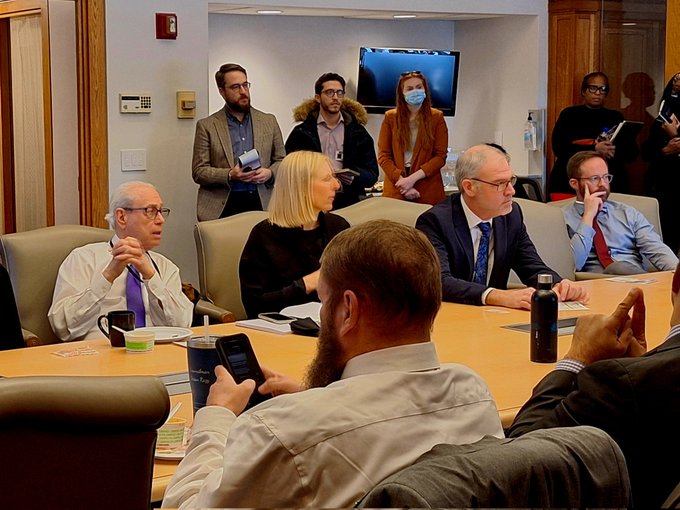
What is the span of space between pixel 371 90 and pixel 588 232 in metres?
4.05

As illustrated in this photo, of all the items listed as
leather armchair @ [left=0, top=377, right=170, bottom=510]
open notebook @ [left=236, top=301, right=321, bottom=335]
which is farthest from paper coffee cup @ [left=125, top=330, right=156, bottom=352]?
leather armchair @ [left=0, top=377, right=170, bottom=510]

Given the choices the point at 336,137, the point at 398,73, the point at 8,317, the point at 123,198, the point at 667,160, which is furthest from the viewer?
the point at 398,73

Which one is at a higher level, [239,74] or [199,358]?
[239,74]

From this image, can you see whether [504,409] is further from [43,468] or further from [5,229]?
[5,229]

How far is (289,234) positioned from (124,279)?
698 millimetres

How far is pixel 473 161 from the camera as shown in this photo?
4758mm

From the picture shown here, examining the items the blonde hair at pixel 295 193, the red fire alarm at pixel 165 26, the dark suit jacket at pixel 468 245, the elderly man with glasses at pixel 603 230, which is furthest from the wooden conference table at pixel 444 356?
the red fire alarm at pixel 165 26

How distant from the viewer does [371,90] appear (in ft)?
31.6

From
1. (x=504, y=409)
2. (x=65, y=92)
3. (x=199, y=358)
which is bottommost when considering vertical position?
(x=504, y=409)

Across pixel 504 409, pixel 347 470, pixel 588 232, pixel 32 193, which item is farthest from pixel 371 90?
pixel 347 470

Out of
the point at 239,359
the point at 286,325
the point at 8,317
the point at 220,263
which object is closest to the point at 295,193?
the point at 220,263

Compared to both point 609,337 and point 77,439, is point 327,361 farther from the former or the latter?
point 609,337

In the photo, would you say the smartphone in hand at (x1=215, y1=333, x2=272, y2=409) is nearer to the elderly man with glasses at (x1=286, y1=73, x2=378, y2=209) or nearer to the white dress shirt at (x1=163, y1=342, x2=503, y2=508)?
the white dress shirt at (x1=163, y1=342, x2=503, y2=508)

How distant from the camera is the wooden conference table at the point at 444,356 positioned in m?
3.12
